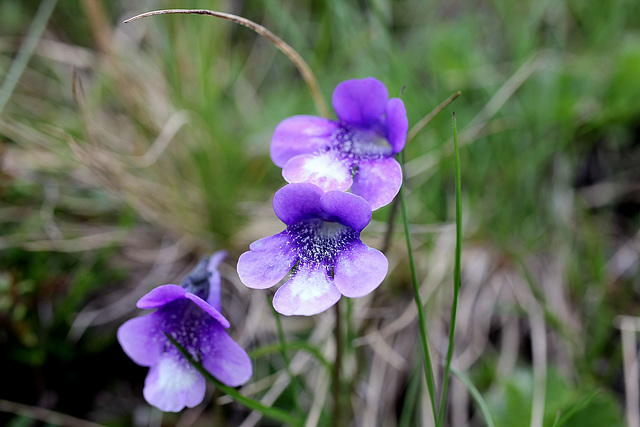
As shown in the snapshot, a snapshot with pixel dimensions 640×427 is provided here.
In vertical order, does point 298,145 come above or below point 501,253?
below

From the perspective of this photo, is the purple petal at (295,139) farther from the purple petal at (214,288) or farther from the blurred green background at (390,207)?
the blurred green background at (390,207)

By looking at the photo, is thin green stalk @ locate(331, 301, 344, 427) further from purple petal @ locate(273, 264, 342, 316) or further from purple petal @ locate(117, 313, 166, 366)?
purple petal @ locate(117, 313, 166, 366)

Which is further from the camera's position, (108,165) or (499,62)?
(499,62)

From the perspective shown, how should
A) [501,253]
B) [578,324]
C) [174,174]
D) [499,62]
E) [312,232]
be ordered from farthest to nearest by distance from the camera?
[499,62]
[174,174]
[501,253]
[578,324]
[312,232]

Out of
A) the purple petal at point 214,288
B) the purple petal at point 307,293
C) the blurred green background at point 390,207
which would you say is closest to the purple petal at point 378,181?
the purple petal at point 307,293

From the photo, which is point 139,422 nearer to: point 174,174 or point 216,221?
point 216,221

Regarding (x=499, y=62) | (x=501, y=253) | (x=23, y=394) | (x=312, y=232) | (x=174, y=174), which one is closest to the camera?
(x=312, y=232)

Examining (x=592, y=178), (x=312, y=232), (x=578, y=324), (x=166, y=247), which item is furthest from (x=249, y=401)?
(x=592, y=178)
